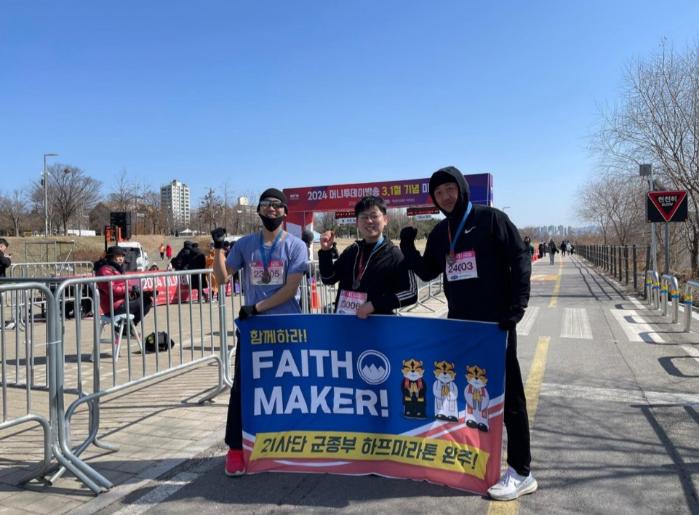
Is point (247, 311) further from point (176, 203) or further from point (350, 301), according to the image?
point (176, 203)

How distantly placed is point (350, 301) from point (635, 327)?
8576mm

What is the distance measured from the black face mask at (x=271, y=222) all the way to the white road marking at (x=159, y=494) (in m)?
1.87

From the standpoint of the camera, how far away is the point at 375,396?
3.54 meters

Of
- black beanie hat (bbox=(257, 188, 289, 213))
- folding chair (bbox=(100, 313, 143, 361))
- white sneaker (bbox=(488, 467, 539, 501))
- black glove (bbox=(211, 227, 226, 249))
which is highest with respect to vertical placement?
black beanie hat (bbox=(257, 188, 289, 213))

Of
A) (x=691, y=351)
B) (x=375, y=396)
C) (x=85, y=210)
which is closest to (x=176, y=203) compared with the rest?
(x=85, y=210)

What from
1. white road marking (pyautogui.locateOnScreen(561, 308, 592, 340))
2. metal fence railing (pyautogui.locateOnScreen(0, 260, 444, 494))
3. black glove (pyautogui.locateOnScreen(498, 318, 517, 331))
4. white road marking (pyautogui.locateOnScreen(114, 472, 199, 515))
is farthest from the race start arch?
white road marking (pyautogui.locateOnScreen(114, 472, 199, 515))

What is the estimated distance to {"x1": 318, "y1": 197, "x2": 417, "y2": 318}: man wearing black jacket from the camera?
3730mm

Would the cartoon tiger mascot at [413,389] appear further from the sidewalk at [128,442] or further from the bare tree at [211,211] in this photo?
the bare tree at [211,211]

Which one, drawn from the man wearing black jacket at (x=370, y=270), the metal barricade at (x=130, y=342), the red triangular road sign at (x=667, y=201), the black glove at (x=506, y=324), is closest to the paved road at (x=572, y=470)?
the metal barricade at (x=130, y=342)

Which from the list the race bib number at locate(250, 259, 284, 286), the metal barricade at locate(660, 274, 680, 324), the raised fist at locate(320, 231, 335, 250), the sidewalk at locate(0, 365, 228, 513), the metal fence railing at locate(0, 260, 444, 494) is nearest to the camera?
the sidewalk at locate(0, 365, 228, 513)

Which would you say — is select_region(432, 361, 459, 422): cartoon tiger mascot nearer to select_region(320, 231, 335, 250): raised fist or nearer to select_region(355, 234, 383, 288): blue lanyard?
select_region(355, 234, 383, 288): blue lanyard

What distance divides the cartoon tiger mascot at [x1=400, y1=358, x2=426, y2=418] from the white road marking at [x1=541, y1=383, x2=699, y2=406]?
111 inches

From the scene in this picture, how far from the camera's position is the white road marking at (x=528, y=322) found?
32.6ft

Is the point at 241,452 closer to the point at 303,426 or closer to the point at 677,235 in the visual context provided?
the point at 303,426
